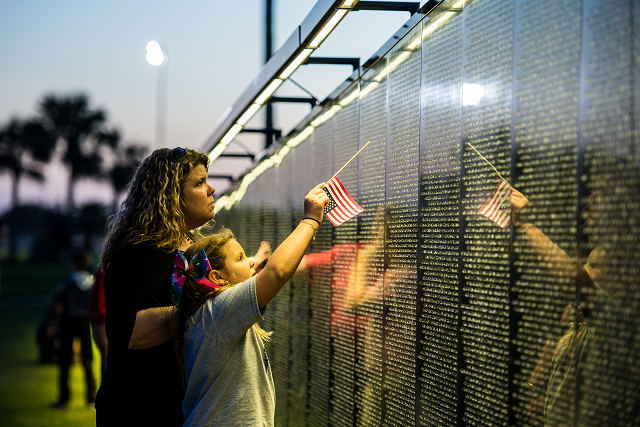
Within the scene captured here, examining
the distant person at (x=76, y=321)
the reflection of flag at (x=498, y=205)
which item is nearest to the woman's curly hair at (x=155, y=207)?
the reflection of flag at (x=498, y=205)

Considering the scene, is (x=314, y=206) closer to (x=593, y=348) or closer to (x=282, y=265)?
(x=282, y=265)

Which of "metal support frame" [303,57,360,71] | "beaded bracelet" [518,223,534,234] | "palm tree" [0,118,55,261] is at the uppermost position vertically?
"palm tree" [0,118,55,261]

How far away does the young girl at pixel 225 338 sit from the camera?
2195 millimetres

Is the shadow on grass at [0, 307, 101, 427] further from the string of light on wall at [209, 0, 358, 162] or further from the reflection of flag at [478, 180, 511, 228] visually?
the reflection of flag at [478, 180, 511, 228]

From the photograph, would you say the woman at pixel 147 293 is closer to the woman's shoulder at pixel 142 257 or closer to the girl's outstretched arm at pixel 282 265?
the woman's shoulder at pixel 142 257

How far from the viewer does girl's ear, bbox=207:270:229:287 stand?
2455 mm

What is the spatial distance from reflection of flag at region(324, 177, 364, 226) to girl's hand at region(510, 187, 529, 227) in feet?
4.23

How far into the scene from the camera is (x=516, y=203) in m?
1.90

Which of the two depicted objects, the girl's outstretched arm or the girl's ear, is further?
the girl's ear

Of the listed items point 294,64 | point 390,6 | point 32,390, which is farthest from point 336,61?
point 32,390

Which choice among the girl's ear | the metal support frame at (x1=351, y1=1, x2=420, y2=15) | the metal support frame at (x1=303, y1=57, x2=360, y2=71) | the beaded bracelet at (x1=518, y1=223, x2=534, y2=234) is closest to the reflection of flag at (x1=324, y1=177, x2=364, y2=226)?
the girl's ear

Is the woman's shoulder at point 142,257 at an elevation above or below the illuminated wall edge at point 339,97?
below

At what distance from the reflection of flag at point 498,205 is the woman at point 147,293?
1.39m

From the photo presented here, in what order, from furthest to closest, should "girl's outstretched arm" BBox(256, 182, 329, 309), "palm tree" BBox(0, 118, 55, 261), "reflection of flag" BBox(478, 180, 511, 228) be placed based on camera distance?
"palm tree" BBox(0, 118, 55, 261), "girl's outstretched arm" BBox(256, 182, 329, 309), "reflection of flag" BBox(478, 180, 511, 228)
